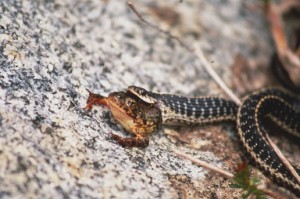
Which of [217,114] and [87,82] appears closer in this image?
[87,82]

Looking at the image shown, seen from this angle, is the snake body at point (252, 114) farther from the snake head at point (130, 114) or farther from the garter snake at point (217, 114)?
the snake head at point (130, 114)

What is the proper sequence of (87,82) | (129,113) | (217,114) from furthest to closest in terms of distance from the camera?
(217,114) → (87,82) → (129,113)

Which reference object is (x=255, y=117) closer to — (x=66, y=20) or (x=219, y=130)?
(x=219, y=130)

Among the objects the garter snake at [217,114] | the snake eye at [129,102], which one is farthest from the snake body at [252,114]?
the snake eye at [129,102]

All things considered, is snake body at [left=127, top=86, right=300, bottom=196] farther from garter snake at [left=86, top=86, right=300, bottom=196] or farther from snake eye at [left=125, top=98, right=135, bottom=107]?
snake eye at [left=125, top=98, right=135, bottom=107]

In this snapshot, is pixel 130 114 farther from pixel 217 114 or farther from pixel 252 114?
pixel 252 114

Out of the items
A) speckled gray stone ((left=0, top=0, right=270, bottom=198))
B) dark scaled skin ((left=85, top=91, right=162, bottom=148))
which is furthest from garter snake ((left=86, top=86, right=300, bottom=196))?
speckled gray stone ((left=0, top=0, right=270, bottom=198))

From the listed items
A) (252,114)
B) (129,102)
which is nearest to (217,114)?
(252,114)
